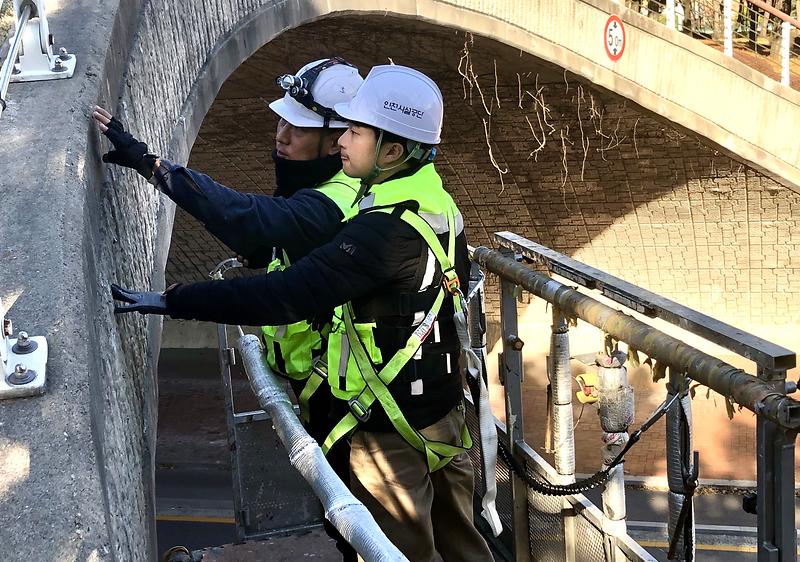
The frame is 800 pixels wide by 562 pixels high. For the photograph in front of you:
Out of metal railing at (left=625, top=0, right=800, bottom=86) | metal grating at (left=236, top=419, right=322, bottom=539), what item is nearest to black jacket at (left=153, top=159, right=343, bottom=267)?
metal grating at (left=236, top=419, right=322, bottom=539)

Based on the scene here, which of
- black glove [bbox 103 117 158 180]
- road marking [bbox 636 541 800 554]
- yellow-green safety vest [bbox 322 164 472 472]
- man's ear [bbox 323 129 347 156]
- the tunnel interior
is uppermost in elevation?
black glove [bbox 103 117 158 180]

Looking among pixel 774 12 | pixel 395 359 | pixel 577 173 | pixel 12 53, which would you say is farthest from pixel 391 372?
pixel 577 173

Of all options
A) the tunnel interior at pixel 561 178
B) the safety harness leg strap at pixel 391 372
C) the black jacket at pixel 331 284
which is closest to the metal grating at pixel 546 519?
the safety harness leg strap at pixel 391 372

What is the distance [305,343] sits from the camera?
3.48 metres

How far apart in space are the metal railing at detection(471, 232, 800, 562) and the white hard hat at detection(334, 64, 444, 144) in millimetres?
686

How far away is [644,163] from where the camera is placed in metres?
11.7

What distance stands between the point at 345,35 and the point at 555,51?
1937 mm

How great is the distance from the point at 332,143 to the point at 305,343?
2.22ft

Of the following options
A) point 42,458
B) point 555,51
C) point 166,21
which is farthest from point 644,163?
point 42,458

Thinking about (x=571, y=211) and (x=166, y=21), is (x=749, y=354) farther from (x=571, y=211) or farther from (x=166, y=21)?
(x=571, y=211)

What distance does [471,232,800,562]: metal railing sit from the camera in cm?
237

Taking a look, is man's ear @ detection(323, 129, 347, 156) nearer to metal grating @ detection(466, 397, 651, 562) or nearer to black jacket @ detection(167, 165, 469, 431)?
black jacket @ detection(167, 165, 469, 431)

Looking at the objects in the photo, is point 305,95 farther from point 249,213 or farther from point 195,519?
point 195,519

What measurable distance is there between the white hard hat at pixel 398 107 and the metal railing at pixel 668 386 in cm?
69
